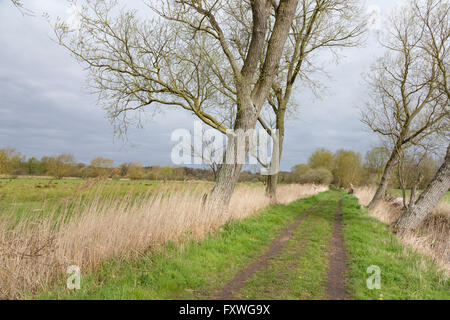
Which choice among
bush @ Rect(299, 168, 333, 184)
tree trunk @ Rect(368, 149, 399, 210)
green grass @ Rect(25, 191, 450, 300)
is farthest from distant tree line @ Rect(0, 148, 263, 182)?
bush @ Rect(299, 168, 333, 184)

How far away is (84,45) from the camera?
820 cm

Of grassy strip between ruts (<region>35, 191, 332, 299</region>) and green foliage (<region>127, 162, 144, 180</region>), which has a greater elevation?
green foliage (<region>127, 162, 144, 180</region>)

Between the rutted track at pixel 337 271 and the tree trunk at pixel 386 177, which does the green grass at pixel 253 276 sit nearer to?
the rutted track at pixel 337 271

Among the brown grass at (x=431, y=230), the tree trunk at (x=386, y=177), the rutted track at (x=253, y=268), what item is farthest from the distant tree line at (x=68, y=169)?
the tree trunk at (x=386, y=177)

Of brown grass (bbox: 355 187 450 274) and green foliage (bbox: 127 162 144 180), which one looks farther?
brown grass (bbox: 355 187 450 274)

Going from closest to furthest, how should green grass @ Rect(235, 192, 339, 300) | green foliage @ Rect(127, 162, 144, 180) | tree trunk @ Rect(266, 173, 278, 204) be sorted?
green grass @ Rect(235, 192, 339, 300)
green foliage @ Rect(127, 162, 144, 180)
tree trunk @ Rect(266, 173, 278, 204)

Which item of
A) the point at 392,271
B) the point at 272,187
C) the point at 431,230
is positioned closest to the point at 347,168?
the point at 272,187

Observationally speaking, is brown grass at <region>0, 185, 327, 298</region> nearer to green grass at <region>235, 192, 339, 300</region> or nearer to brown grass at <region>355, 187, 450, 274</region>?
green grass at <region>235, 192, 339, 300</region>

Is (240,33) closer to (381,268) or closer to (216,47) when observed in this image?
(216,47)

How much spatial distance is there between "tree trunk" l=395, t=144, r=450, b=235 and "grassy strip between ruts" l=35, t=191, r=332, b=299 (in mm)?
5508

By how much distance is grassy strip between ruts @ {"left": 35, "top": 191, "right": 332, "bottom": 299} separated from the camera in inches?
137
